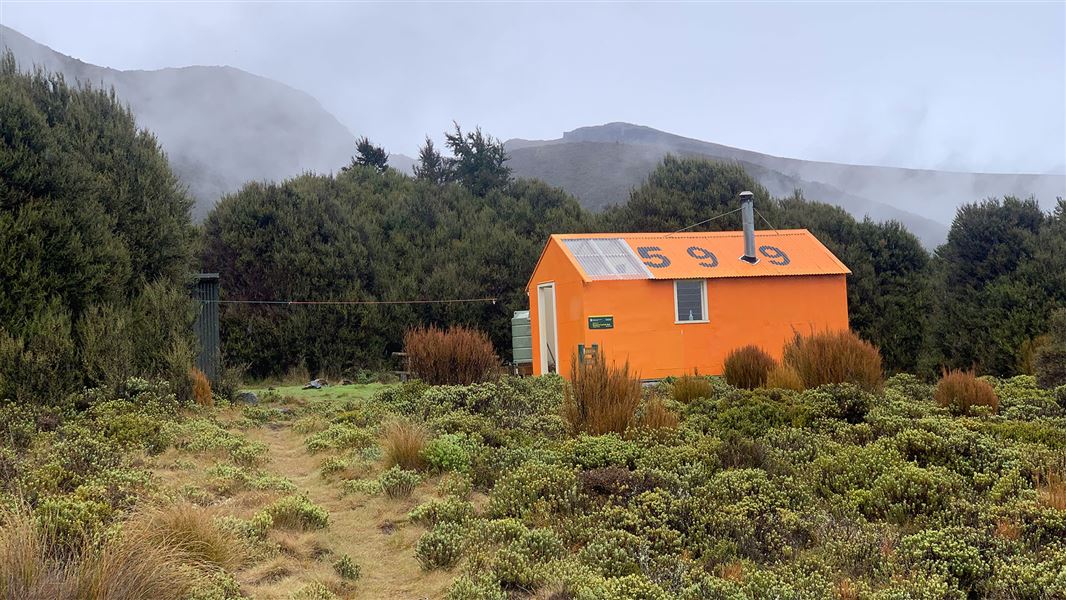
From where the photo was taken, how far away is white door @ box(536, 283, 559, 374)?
53.1 ft

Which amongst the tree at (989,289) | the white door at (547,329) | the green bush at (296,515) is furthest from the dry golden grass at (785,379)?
the tree at (989,289)

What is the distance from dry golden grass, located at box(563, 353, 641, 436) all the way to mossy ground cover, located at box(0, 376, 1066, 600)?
0.22 metres

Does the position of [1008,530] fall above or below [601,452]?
below

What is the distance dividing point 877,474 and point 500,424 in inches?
159

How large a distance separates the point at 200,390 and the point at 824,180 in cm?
7130

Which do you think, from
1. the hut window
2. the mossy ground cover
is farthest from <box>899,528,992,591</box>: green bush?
the hut window

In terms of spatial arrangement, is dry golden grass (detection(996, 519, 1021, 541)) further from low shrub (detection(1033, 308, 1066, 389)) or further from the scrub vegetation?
low shrub (detection(1033, 308, 1066, 389))

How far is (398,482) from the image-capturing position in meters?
6.19

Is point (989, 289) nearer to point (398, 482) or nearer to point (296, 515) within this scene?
point (398, 482)

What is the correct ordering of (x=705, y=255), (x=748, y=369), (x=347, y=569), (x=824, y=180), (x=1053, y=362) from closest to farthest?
(x=347, y=569), (x=748, y=369), (x=1053, y=362), (x=705, y=255), (x=824, y=180)

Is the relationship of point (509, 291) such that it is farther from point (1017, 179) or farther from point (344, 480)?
point (1017, 179)

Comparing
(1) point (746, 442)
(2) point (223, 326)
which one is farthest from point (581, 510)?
(2) point (223, 326)

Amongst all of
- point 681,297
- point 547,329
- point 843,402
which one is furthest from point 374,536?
point 547,329

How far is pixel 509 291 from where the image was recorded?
23.2 meters
